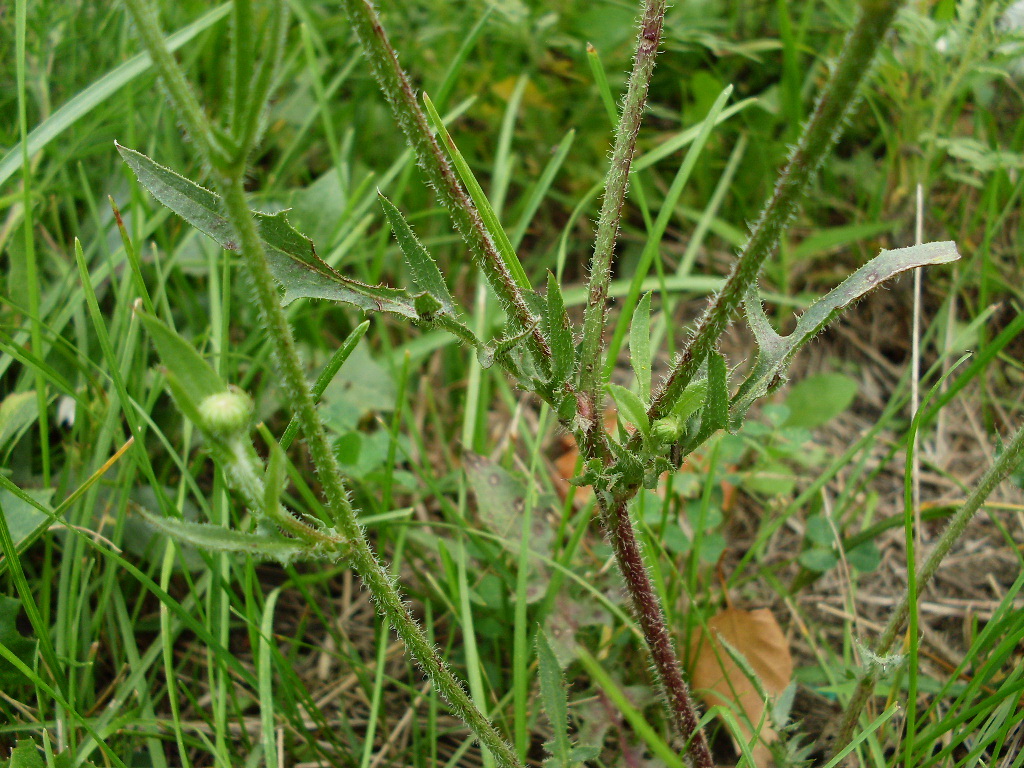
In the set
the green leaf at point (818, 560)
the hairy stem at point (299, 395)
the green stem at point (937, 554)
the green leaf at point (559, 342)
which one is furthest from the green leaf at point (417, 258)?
the green leaf at point (818, 560)

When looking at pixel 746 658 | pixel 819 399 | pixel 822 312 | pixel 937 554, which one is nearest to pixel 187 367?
pixel 822 312

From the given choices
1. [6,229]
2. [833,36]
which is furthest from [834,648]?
[6,229]

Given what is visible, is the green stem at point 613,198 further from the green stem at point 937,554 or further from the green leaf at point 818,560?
the green leaf at point 818,560

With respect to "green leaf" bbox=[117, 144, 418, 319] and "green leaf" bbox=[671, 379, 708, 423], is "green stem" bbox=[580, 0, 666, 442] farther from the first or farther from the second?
"green leaf" bbox=[117, 144, 418, 319]

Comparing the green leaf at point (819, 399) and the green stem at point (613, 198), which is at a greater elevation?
the green stem at point (613, 198)

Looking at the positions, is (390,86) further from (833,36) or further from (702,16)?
(833,36)

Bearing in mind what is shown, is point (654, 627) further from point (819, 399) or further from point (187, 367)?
point (819, 399)
